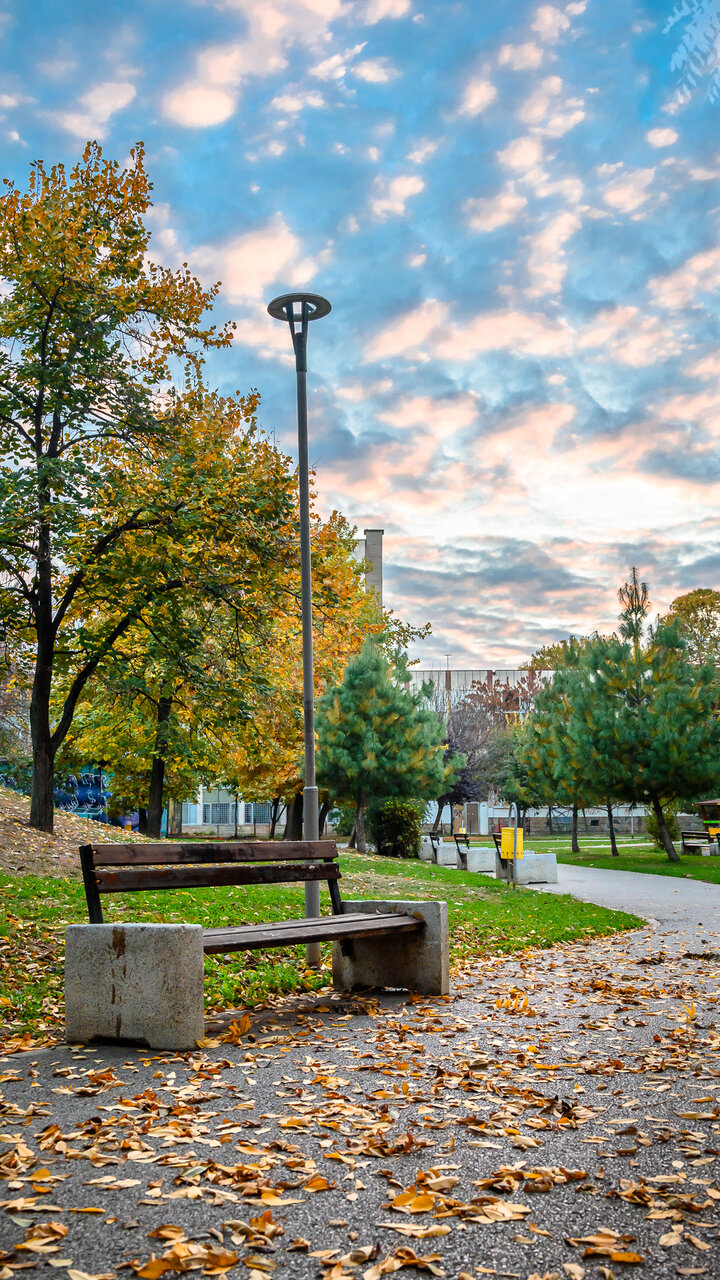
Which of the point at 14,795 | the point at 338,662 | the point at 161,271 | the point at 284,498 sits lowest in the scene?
the point at 14,795

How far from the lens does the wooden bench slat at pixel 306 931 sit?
209 inches

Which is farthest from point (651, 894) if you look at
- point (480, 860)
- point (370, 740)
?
point (370, 740)

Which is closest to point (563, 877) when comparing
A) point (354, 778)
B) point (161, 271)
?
point (354, 778)

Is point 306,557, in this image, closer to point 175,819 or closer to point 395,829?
point 395,829

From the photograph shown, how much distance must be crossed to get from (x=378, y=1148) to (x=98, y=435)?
12.6 m

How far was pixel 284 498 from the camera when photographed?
46.2ft

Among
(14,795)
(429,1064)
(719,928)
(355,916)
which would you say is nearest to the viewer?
(429,1064)

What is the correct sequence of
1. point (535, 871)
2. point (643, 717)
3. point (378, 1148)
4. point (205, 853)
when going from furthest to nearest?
point (643, 717), point (535, 871), point (205, 853), point (378, 1148)

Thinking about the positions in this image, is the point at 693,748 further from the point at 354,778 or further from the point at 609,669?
the point at 354,778

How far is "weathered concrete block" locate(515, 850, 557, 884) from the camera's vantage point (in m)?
19.5

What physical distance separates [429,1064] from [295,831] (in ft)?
86.4

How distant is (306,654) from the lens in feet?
26.9

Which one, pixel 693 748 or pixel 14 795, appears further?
pixel 693 748

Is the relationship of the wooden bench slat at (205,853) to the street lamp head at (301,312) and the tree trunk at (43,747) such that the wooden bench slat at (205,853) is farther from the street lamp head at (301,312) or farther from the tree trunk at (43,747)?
the tree trunk at (43,747)
